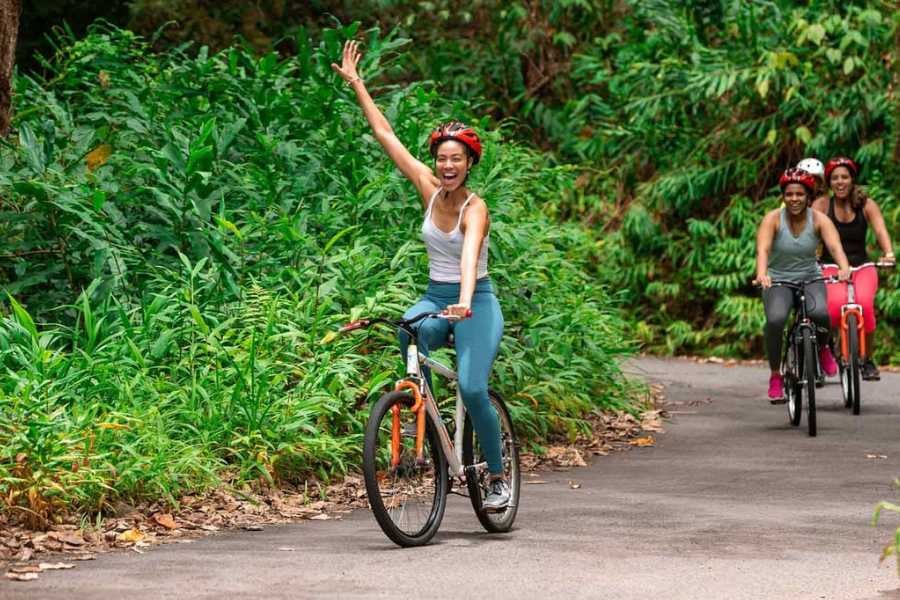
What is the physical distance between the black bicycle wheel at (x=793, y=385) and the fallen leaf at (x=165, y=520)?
20.6ft

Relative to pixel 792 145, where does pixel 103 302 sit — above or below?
below

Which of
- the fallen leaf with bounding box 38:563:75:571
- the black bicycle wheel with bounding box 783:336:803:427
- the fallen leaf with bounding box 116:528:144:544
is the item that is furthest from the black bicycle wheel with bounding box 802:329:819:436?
the fallen leaf with bounding box 38:563:75:571

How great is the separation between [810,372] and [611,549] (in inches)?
198

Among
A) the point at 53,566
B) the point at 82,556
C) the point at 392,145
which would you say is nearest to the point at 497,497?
the point at 392,145

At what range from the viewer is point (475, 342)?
8227 mm

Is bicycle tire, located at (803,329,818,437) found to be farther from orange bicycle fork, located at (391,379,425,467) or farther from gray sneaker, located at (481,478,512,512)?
orange bicycle fork, located at (391,379,425,467)

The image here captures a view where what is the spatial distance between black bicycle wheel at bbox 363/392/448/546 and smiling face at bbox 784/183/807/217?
243 inches

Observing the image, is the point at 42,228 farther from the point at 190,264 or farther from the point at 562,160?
the point at 562,160

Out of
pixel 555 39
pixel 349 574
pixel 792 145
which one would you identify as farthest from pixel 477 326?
pixel 555 39

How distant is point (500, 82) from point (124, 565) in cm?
1944

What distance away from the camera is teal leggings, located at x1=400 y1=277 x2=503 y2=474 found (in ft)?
26.9

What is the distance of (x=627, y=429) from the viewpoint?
43.5 feet

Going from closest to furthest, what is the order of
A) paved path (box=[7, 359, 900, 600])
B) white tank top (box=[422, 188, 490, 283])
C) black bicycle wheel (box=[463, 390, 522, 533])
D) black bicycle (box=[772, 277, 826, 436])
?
paved path (box=[7, 359, 900, 600]) < white tank top (box=[422, 188, 490, 283]) < black bicycle wheel (box=[463, 390, 522, 533]) < black bicycle (box=[772, 277, 826, 436])

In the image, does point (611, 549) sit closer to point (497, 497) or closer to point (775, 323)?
point (497, 497)
